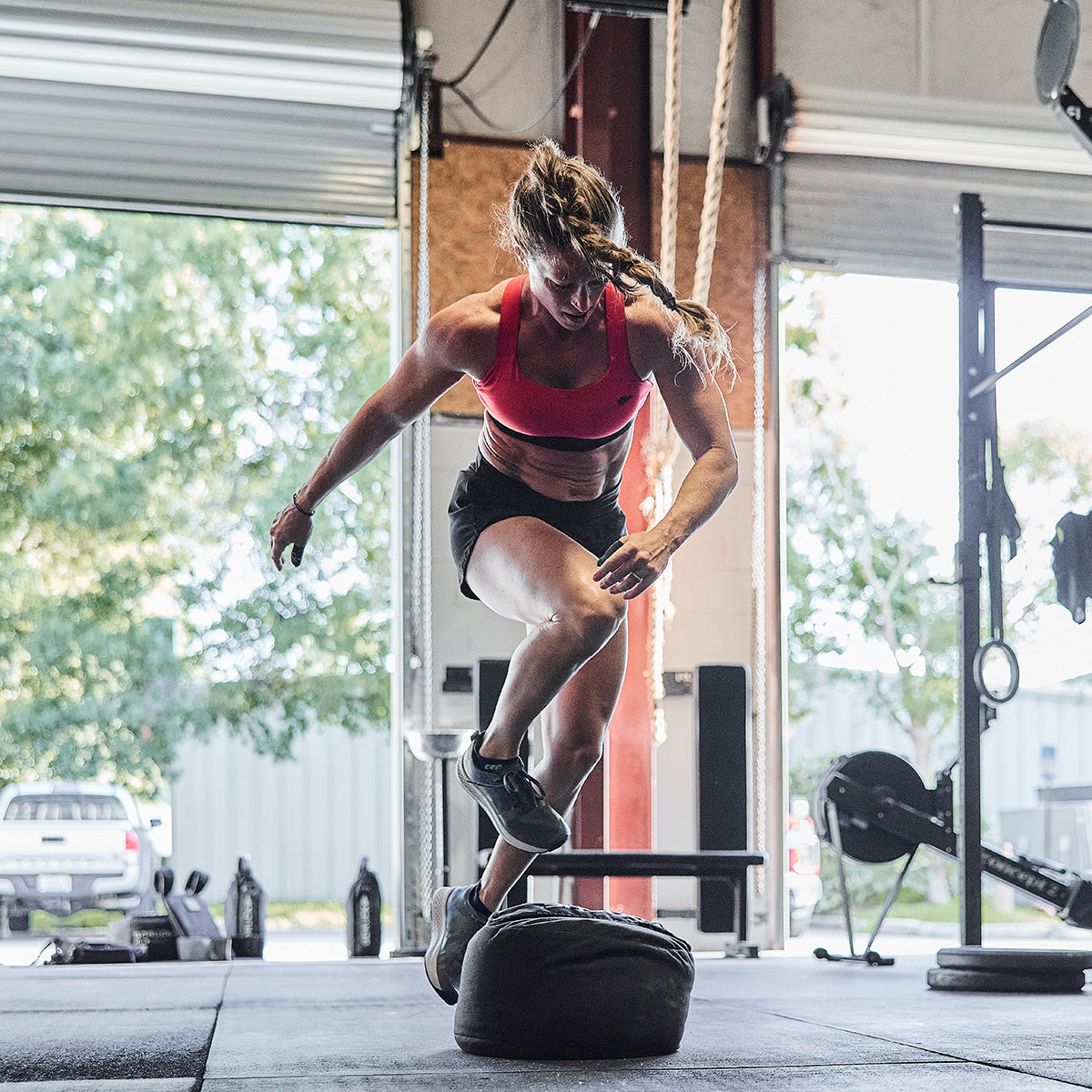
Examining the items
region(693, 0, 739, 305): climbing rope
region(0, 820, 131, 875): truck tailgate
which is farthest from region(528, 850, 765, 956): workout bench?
region(0, 820, 131, 875): truck tailgate

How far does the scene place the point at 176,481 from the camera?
9555 millimetres

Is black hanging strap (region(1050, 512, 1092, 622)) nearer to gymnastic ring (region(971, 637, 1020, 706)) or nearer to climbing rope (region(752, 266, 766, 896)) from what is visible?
gymnastic ring (region(971, 637, 1020, 706))

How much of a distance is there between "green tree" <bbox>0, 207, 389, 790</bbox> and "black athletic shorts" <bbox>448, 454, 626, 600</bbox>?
7.38 metres

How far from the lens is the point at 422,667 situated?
17.3ft

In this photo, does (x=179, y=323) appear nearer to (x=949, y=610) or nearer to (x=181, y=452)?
(x=181, y=452)

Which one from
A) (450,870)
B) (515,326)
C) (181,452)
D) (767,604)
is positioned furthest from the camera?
(181,452)

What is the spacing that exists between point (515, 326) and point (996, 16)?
15.8 ft

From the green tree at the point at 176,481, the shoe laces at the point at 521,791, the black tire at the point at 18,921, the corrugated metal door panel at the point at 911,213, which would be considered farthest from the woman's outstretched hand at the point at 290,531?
the black tire at the point at 18,921

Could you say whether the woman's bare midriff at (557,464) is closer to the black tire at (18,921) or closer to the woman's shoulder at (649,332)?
the woman's shoulder at (649,332)

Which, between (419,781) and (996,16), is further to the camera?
(996,16)

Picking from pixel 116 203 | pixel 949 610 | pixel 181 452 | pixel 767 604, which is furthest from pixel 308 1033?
pixel 949 610

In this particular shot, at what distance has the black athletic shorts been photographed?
7.09 ft

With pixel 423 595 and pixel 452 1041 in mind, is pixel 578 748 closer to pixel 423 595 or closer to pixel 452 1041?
pixel 452 1041

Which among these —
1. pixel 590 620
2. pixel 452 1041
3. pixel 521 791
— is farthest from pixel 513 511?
pixel 452 1041
